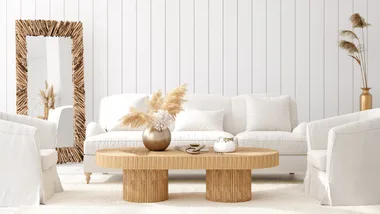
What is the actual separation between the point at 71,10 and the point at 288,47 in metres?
2.82

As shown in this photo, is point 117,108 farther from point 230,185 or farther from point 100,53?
point 230,185

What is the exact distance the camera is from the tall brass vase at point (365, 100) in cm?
638

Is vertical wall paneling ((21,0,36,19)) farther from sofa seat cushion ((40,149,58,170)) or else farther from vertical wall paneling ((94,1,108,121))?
sofa seat cushion ((40,149,58,170))

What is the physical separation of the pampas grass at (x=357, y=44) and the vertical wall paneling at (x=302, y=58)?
1.55 feet

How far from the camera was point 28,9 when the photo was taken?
6.88 metres

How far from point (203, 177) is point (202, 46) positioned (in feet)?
6.09

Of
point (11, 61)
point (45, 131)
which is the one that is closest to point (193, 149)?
point (45, 131)

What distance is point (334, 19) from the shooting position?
6.84 meters

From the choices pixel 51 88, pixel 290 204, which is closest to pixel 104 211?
pixel 290 204

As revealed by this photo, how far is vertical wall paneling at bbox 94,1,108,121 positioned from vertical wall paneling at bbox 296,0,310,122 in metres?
2.45

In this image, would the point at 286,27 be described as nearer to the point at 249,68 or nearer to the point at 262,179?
the point at 249,68

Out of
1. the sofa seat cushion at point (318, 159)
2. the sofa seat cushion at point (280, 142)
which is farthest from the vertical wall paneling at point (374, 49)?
the sofa seat cushion at point (318, 159)

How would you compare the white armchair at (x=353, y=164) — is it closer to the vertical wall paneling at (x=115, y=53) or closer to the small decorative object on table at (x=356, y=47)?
the small decorative object on table at (x=356, y=47)

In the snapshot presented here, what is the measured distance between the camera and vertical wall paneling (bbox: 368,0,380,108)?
6.82 m
